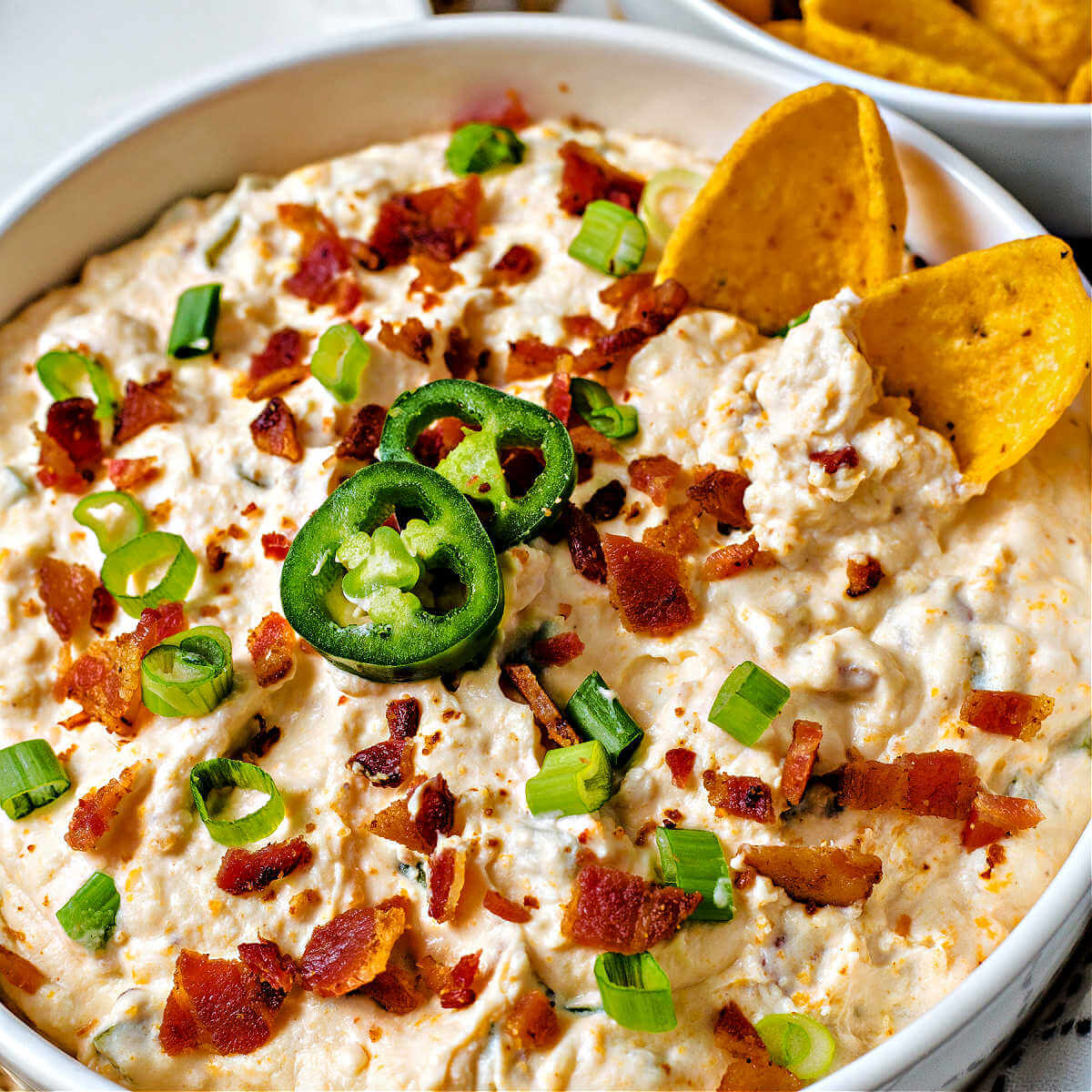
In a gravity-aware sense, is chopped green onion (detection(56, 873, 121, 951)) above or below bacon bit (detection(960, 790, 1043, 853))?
above

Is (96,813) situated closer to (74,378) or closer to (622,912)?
(622,912)

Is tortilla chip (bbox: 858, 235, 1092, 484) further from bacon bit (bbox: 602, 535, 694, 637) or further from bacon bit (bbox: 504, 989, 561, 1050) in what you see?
bacon bit (bbox: 504, 989, 561, 1050)

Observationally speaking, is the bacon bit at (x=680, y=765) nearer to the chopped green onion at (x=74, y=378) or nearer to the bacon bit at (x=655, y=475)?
the bacon bit at (x=655, y=475)

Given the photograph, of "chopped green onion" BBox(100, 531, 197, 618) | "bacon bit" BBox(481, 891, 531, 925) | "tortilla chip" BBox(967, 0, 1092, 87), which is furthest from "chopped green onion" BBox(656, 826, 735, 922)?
"tortilla chip" BBox(967, 0, 1092, 87)

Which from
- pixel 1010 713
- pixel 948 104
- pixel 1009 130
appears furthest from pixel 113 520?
pixel 1009 130

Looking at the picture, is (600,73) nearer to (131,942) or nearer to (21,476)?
(21,476)

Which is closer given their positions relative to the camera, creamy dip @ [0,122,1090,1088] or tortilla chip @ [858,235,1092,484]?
creamy dip @ [0,122,1090,1088]
